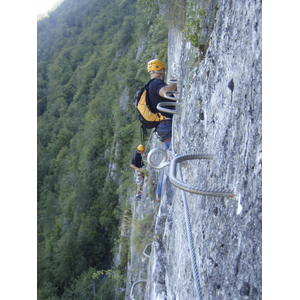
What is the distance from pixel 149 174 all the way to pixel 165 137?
9.79 feet

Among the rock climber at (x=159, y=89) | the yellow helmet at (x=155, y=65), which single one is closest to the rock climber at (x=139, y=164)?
the rock climber at (x=159, y=89)

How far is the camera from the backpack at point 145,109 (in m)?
3.14

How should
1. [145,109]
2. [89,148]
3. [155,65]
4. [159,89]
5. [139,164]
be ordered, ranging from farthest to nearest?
[89,148]
[139,164]
[145,109]
[155,65]
[159,89]

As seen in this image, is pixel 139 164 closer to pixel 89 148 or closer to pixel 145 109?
pixel 145 109

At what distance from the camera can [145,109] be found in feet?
10.6

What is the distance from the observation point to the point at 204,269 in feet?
4.47

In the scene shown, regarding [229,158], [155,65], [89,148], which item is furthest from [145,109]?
[89,148]

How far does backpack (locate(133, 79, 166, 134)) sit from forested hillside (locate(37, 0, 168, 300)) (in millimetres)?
1356

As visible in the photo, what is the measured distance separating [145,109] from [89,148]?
778 inches

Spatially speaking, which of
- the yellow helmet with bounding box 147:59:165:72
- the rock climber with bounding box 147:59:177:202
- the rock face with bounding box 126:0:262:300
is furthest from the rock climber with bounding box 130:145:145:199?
the rock face with bounding box 126:0:262:300

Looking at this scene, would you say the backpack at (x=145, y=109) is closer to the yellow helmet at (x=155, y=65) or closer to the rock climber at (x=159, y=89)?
the rock climber at (x=159, y=89)

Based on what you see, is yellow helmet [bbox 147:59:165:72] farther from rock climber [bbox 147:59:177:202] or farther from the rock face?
the rock face

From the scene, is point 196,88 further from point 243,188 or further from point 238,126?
point 243,188

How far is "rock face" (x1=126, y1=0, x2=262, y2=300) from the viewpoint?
3.06 ft
